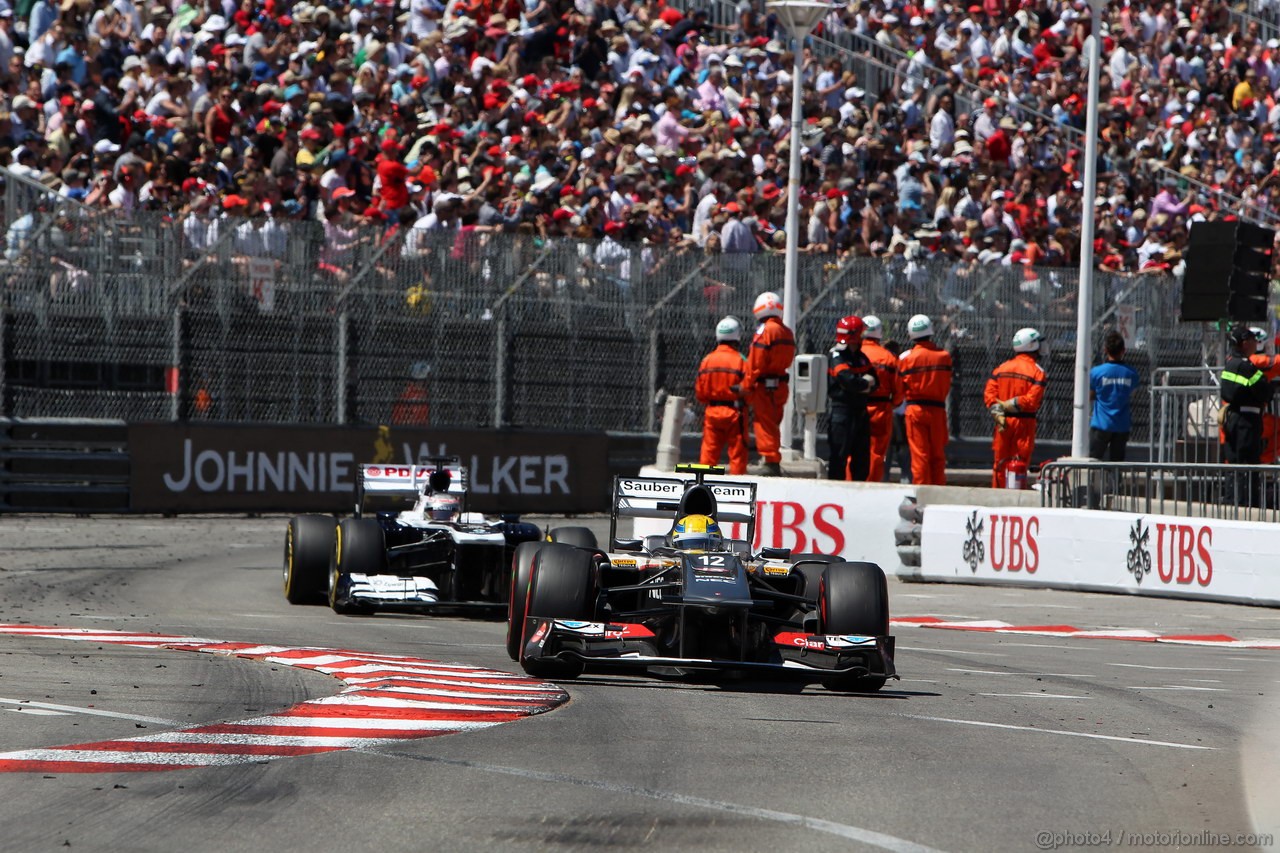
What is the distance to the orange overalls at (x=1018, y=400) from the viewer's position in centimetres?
1800

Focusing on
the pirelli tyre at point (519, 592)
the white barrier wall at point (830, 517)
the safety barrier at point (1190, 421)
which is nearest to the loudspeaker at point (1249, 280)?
the safety barrier at point (1190, 421)

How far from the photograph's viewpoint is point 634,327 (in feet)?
72.7

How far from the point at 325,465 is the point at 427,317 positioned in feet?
6.31

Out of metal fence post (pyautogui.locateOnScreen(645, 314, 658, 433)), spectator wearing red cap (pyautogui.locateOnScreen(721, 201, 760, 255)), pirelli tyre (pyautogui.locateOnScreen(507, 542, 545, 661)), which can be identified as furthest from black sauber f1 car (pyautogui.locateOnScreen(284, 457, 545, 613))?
spectator wearing red cap (pyautogui.locateOnScreen(721, 201, 760, 255))

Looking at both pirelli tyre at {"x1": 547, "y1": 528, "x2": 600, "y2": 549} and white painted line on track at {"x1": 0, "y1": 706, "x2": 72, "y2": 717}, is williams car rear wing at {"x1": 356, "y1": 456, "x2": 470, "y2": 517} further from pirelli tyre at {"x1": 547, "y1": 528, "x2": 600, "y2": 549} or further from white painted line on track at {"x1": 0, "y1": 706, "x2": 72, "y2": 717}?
white painted line on track at {"x1": 0, "y1": 706, "x2": 72, "y2": 717}

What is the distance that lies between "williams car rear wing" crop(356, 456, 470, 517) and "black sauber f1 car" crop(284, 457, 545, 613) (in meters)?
0.03

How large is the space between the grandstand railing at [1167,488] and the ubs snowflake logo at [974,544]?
0.63 metres

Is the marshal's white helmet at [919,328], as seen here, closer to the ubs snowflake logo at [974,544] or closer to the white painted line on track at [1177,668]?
the ubs snowflake logo at [974,544]

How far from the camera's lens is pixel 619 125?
80.7 ft

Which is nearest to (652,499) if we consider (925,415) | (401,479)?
(401,479)

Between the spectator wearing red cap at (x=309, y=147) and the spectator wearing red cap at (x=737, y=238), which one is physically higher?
the spectator wearing red cap at (x=309, y=147)

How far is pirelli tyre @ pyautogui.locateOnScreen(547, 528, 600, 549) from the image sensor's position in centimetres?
1255

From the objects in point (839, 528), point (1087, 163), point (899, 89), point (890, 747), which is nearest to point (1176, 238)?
point (899, 89)

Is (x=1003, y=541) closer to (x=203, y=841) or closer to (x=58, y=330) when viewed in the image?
(x=58, y=330)
